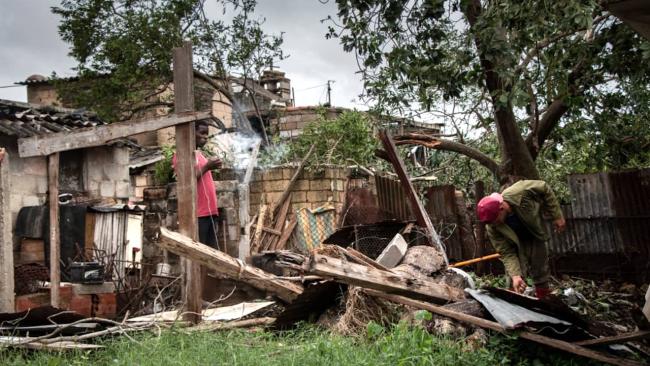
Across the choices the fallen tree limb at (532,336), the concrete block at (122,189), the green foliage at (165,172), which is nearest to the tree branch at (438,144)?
the fallen tree limb at (532,336)

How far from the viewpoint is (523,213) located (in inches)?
281

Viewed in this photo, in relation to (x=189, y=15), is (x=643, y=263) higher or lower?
lower

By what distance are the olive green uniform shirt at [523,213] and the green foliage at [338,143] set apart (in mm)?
8155

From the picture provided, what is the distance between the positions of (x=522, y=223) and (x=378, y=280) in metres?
2.02

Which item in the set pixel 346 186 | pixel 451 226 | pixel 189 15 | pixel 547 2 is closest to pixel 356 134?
pixel 346 186

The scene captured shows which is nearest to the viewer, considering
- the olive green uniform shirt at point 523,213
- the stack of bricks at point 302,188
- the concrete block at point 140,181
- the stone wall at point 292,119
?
the olive green uniform shirt at point 523,213

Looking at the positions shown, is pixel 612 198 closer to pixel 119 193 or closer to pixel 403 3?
pixel 403 3

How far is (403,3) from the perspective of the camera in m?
7.22

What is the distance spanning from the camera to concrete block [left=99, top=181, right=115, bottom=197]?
10.9 meters

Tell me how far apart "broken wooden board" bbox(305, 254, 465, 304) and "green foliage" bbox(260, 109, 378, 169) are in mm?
8511

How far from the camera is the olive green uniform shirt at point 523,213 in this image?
23.3 ft

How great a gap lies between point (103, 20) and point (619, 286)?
1700 centimetres

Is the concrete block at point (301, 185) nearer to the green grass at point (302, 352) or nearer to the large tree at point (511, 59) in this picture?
the large tree at point (511, 59)

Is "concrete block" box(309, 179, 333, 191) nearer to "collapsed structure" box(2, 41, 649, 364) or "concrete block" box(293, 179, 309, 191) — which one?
"concrete block" box(293, 179, 309, 191)
